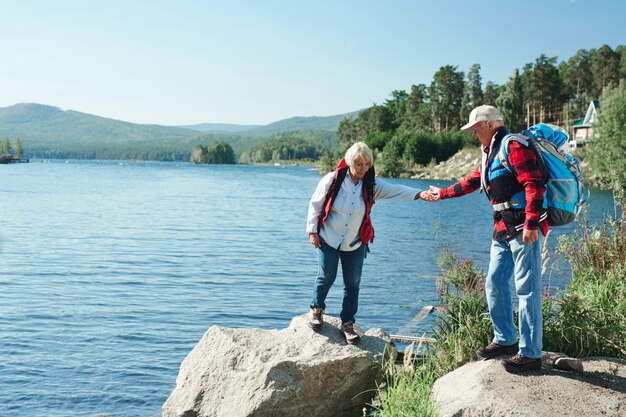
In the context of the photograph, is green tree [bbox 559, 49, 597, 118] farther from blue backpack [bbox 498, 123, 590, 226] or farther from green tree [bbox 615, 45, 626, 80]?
blue backpack [bbox 498, 123, 590, 226]

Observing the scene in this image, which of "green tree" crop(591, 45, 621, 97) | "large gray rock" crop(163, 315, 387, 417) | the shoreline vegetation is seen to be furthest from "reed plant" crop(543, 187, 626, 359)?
"green tree" crop(591, 45, 621, 97)

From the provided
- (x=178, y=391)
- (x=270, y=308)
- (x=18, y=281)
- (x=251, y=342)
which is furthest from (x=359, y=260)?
(x=18, y=281)

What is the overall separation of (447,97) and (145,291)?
105 meters

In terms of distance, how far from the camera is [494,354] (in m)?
6.12

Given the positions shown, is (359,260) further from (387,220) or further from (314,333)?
(387,220)

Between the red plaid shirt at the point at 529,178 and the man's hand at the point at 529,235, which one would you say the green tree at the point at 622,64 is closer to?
the red plaid shirt at the point at 529,178

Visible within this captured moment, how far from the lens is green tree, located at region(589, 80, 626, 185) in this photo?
2281 inches

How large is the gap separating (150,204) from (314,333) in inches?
1570

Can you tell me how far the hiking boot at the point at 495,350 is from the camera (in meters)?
6.11

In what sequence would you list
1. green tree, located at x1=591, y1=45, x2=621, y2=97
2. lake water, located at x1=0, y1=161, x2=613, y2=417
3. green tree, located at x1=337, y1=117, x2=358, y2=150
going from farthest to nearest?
green tree, located at x1=337, y1=117, x2=358, y2=150
green tree, located at x1=591, y1=45, x2=621, y2=97
lake water, located at x1=0, y1=161, x2=613, y2=417

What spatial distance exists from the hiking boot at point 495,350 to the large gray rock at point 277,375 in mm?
1030

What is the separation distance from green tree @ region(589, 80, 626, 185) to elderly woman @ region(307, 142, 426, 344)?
56103mm

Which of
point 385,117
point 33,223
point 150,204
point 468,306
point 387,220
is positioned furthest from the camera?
point 385,117

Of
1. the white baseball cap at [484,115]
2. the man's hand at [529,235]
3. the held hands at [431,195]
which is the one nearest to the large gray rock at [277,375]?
the held hands at [431,195]
